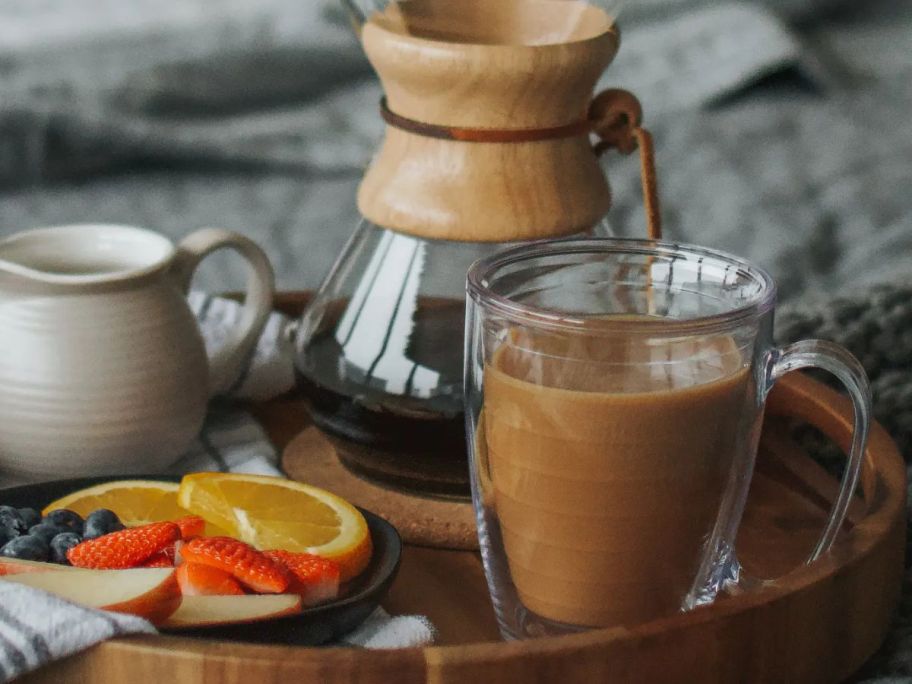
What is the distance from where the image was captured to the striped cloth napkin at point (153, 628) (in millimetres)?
477

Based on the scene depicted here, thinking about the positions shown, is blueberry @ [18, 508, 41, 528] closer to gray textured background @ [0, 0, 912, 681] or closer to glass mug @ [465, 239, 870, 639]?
glass mug @ [465, 239, 870, 639]

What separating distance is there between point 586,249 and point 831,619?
196 mm

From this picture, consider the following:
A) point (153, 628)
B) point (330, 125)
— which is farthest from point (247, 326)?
point (330, 125)

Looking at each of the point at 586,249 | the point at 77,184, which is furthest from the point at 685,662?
the point at 77,184

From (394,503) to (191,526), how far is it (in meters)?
0.13

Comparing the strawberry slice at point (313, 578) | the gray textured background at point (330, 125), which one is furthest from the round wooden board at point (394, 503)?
the gray textured background at point (330, 125)

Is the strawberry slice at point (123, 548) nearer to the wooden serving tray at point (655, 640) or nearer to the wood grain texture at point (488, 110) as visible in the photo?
the wooden serving tray at point (655, 640)

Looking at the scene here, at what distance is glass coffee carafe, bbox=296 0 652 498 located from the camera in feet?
2.17

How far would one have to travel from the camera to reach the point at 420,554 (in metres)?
0.67

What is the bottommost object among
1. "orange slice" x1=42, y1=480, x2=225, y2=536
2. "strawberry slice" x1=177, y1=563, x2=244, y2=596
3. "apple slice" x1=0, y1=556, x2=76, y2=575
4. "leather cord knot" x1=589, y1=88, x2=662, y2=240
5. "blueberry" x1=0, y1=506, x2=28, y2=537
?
"orange slice" x1=42, y1=480, x2=225, y2=536

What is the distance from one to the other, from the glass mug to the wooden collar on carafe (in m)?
0.09

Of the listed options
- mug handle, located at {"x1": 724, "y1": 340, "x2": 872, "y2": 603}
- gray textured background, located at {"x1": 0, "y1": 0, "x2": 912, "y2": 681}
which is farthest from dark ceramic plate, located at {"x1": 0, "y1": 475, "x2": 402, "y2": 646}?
gray textured background, located at {"x1": 0, "y1": 0, "x2": 912, "y2": 681}

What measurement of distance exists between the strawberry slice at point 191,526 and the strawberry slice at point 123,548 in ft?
0.08

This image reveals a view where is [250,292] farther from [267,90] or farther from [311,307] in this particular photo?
[267,90]
